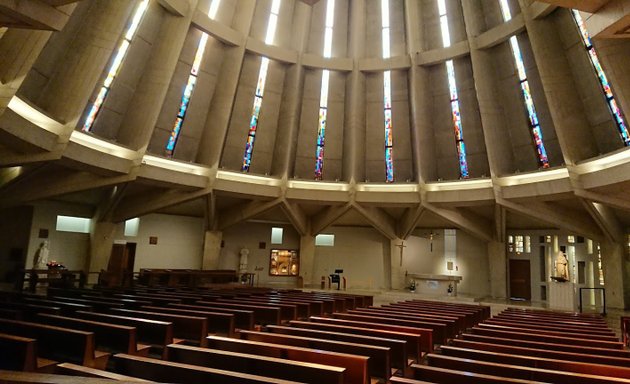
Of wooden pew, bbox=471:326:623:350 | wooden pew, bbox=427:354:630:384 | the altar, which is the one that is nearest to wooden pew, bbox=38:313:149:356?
wooden pew, bbox=427:354:630:384

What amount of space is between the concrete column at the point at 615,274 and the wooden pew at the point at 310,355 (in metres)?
A: 13.4

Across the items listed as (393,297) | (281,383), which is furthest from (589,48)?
(281,383)

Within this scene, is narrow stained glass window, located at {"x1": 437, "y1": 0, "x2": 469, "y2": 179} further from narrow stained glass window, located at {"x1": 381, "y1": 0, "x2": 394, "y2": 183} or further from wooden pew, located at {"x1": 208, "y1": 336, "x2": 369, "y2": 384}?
wooden pew, located at {"x1": 208, "y1": 336, "x2": 369, "y2": 384}

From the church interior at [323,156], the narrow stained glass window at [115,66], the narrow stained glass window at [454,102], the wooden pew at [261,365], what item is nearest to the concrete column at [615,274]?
the church interior at [323,156]

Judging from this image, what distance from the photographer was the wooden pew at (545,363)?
292 cm

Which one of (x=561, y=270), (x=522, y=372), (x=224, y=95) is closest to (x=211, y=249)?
(x=224, y=95)

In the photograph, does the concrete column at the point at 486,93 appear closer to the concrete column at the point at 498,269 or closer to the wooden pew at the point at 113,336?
the concrete column at the point at 498,269

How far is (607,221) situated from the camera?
12.2m

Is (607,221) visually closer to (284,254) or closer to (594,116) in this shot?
(594,116)

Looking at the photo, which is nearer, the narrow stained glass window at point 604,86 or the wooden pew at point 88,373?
the wooden pew at point 88,373

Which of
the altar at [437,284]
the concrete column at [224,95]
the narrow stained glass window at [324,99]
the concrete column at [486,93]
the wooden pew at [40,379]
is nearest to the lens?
the wooden pew at [40,379]

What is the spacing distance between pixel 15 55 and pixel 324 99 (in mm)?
10384

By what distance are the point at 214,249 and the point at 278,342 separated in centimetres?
1333

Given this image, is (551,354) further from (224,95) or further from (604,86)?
(224,95)
